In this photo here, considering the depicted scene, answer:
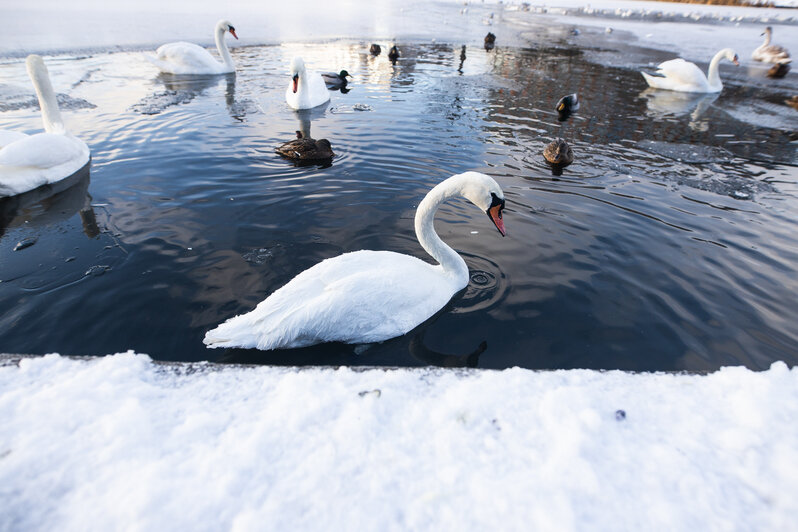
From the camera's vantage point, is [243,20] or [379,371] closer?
[379,371]

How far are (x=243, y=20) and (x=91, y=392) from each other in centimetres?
3813

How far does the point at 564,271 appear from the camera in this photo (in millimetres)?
4918

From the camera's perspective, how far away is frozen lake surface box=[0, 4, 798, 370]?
3887 millimetres

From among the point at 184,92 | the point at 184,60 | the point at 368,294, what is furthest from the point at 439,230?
the point at 184,60

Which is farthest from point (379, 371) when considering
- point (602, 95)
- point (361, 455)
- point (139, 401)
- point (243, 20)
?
point (243, 20)

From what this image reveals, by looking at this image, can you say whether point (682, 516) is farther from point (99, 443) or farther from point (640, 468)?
point (99, 443)

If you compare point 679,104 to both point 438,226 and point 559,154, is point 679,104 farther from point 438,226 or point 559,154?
point 438,226

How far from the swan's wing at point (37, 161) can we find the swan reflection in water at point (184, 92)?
422cm

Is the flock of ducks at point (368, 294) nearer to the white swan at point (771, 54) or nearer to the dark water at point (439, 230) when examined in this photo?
the dark water at point (439, 230)

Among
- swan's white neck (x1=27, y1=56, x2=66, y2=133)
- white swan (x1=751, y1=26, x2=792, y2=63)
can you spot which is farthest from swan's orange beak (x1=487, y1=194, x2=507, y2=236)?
white swan (x1=751, y1=26, x2=792, y2=63)

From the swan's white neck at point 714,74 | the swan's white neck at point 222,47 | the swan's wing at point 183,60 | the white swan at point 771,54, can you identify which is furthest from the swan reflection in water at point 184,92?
the white swan at point 771,54

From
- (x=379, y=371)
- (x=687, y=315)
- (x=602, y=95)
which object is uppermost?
(x=602, y=95)

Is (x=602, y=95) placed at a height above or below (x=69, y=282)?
above

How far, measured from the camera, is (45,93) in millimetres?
7555
